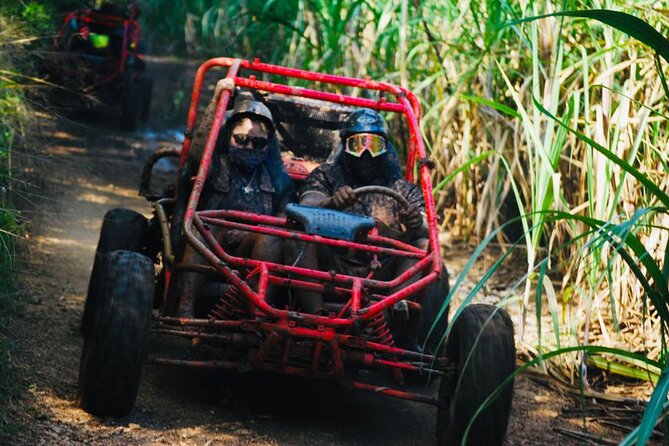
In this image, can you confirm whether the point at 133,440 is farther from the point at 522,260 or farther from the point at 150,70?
the point at 150,70

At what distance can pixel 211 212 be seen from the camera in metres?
5.14

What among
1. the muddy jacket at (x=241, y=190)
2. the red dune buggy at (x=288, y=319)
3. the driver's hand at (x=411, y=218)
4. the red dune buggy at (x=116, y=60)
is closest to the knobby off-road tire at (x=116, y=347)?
the red dune buggy at (x=288, y=319)

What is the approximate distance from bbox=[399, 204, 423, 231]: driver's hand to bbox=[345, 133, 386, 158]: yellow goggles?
0.39m

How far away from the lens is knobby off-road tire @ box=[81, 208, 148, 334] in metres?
5.75

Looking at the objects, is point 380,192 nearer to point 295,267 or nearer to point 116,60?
point 295,267

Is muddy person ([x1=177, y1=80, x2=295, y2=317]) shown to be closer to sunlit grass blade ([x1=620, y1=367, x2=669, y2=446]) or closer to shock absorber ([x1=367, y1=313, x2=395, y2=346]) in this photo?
shock absorber ([x1=367, y1=313, x2=395, y2=346])

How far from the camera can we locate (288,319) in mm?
4598

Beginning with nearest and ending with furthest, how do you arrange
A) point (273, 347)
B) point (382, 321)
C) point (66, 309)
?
1. point (273, 347)
2. point (382, 321)
3. point (66, 309)

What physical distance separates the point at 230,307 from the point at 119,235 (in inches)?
44.6

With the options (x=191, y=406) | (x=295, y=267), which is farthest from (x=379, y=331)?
(x=191, y=406)

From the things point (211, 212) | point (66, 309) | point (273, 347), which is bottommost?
point (66, 309)

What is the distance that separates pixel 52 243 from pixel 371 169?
2.95 meters

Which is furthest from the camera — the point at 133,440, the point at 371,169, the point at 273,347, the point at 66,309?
the point at 66,309

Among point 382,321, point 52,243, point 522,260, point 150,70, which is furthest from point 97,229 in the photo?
point 150,70
